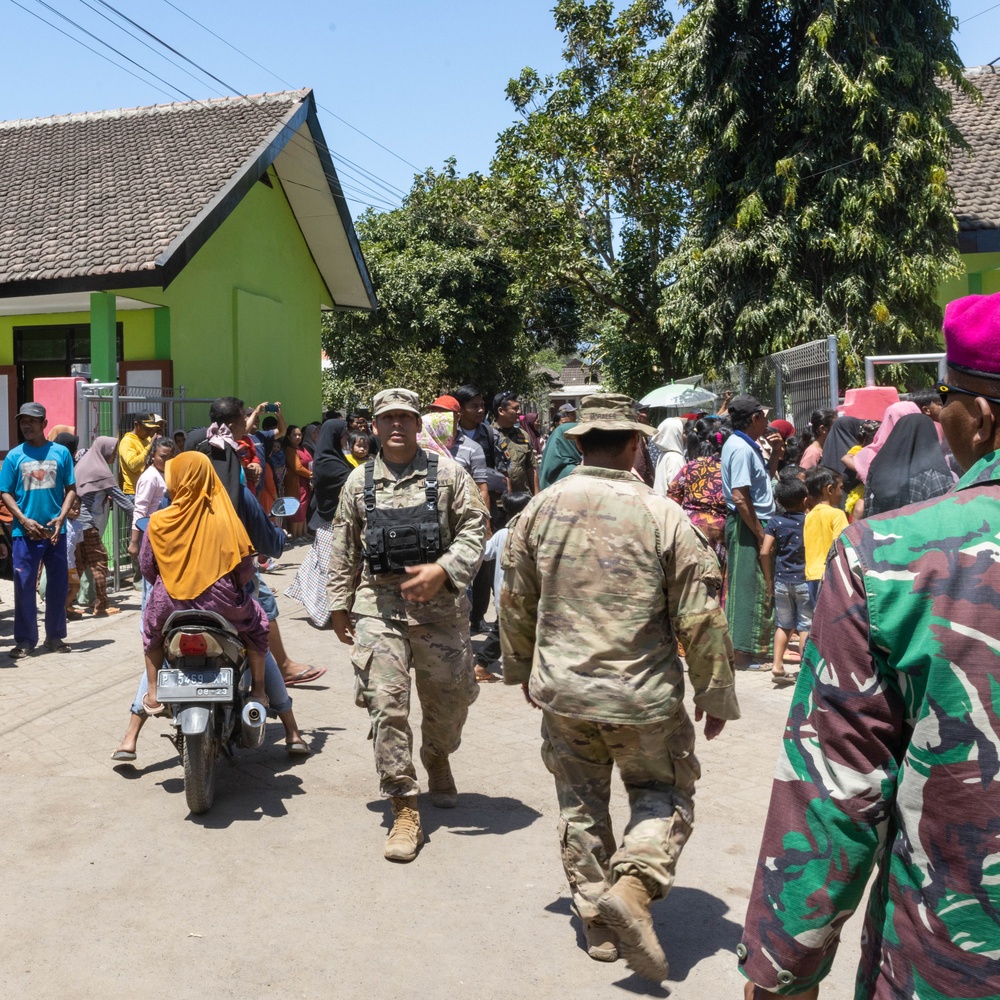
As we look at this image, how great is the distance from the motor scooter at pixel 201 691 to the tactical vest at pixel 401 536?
0.84 metres

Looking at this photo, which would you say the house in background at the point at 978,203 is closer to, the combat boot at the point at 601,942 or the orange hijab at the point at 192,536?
the orange hijab at the point at 192,536

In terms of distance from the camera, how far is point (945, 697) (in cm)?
161

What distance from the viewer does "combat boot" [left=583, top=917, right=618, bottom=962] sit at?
3736mm

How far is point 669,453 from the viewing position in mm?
10000

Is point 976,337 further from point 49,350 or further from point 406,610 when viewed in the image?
point 49,350

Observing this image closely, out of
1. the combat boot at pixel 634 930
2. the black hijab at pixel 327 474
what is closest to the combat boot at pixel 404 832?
the combat boot at pixel 634 930

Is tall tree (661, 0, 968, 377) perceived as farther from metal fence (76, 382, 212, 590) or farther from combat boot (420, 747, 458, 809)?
combat boot (420, 747, 458, 809)

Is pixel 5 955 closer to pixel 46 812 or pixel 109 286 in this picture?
pixel 46 812

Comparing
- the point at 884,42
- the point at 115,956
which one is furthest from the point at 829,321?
the point at 115,956

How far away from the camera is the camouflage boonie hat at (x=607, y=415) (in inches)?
150

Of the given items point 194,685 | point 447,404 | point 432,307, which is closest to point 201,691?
point 194,685

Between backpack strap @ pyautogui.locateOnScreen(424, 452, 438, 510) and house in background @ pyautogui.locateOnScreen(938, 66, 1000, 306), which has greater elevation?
house in background @ pyautogui.locateOnScreen(938, 66, 1000, 306)

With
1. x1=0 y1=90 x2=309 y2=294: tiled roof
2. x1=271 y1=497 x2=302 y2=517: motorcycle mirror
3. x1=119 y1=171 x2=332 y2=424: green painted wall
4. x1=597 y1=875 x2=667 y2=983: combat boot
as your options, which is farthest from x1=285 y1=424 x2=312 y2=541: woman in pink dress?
x1=597 y1=875 x2=667 y2=983: combat boot

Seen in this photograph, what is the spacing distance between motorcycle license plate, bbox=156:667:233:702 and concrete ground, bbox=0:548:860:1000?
1.90 feet
